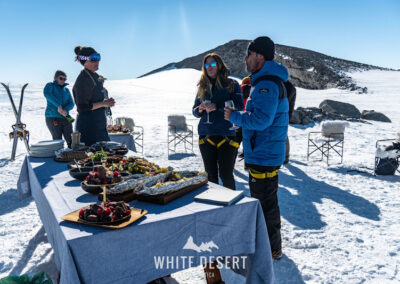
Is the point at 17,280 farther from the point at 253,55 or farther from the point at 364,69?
the point at 364,69

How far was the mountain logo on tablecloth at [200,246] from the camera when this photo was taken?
1.98 m

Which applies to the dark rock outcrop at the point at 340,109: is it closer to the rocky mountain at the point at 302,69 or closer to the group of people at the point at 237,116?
the group of people at the point at 237,116

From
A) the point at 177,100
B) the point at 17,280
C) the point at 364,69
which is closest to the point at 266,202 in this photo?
the point at 17,280

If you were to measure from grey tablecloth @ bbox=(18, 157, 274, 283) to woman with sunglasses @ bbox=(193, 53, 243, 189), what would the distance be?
4.17ft

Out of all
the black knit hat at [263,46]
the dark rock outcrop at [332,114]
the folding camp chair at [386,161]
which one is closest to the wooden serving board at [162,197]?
the black knit hat at [263,46]

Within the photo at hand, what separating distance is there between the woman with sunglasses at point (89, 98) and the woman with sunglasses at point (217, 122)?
1134 mm

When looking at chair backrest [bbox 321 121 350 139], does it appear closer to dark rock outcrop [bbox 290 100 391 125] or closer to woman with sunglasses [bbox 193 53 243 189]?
dark rock outcrop [bbox 290 100 391 125]

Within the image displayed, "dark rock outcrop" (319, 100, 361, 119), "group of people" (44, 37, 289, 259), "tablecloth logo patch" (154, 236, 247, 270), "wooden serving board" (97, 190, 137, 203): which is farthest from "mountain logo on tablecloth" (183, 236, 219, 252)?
"dark rock outcrop" (319, 100, 361, 119)

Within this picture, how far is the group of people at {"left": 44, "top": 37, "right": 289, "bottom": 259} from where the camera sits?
2814 millimetres

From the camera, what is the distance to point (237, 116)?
113 inches

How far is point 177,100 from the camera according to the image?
27.6 m

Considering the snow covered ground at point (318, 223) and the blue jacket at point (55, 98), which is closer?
the snow covered ground at point (318, 223)

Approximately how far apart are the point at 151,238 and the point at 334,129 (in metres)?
8.33

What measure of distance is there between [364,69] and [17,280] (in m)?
77.4
